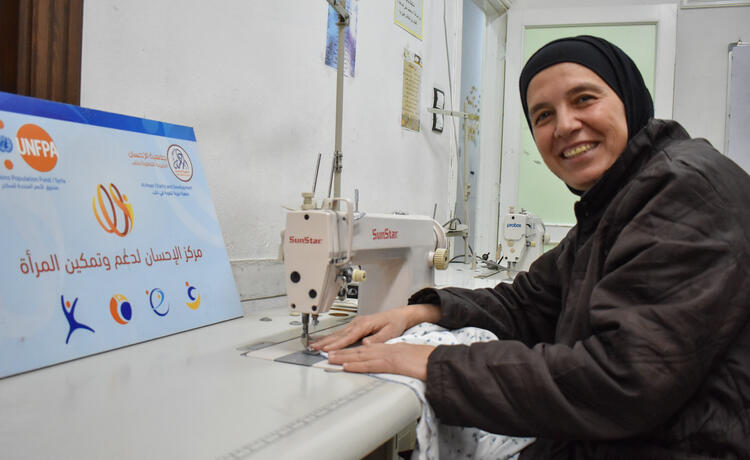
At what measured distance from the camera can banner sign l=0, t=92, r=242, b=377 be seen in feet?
3.02

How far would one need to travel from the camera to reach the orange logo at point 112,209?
3.51 feet

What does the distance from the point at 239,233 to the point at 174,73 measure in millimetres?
488

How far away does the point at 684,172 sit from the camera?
0.82 metres

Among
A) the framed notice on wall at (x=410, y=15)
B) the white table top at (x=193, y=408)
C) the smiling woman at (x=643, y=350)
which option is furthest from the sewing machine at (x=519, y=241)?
the white table top at (x=193, y=408)

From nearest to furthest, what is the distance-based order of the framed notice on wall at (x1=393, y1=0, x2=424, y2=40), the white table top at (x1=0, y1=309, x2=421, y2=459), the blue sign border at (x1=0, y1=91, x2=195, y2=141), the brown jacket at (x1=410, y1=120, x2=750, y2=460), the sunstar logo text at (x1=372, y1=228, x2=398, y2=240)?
the white table top at (x1=0, y1=309, x2=421, y2=459) < the brown jacket at (x1=410, y1=120, x2=750, y2=460) < the blue sign border at (x1=0, y1=91, x2=195, y2=141) < the sunstar logo text at (x1=372, y1=228, x2=398, y2=240) < the framed notice on wall at (x1=393, y1=0, x2=424, y2=40)

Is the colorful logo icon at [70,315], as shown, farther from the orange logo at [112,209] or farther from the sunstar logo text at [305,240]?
the sunstar logo text at [305,240]

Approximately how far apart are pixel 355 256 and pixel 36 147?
0.63 meters

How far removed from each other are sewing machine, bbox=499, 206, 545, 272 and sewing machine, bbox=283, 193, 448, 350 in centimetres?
129

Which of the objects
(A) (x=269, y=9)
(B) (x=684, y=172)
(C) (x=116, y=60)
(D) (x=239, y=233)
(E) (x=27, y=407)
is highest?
(A) (x=269, y=9)

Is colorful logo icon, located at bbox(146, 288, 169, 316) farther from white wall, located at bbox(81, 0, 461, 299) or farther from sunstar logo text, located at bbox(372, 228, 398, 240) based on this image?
sunstar logo text, located at bbox(372, 228, 398, 240)

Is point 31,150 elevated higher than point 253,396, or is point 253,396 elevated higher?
point 31,150

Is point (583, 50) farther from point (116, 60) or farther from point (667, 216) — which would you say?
point (116, 60)

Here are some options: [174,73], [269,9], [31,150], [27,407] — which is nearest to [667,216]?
[27,407]

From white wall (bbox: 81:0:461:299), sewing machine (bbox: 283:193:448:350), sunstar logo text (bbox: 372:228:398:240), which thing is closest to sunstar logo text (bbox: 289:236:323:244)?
sewing machine (bbox: 283:193:448:350)
